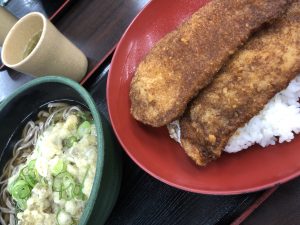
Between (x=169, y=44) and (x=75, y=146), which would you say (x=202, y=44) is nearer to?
(x=169, y=44)

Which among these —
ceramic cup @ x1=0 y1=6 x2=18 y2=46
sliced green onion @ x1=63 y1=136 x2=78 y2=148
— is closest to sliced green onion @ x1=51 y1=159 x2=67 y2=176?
sliced green onion @ x1=63 y1=136 x2=78 y2=148

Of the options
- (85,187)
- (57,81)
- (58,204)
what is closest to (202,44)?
(57,81)

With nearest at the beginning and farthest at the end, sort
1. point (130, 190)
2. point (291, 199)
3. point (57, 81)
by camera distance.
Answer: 1. point (291, 199)
2. point (57, 81)
3. point (130, 190)

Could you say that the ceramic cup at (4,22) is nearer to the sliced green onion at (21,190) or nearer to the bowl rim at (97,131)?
the bowl rim at (97,131)

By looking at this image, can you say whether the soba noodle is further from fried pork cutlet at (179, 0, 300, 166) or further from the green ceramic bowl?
fried pork cutlet at (179, 0, 300, 166)

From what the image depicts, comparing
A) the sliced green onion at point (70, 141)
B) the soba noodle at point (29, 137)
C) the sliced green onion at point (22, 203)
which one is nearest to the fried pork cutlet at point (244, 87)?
the sliced green onion at point (70, 141)

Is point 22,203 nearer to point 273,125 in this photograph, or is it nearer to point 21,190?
point 21,190

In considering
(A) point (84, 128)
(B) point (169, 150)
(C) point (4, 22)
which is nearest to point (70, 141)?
(A) point (84, 128)

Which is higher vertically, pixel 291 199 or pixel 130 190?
pixel 130 190
